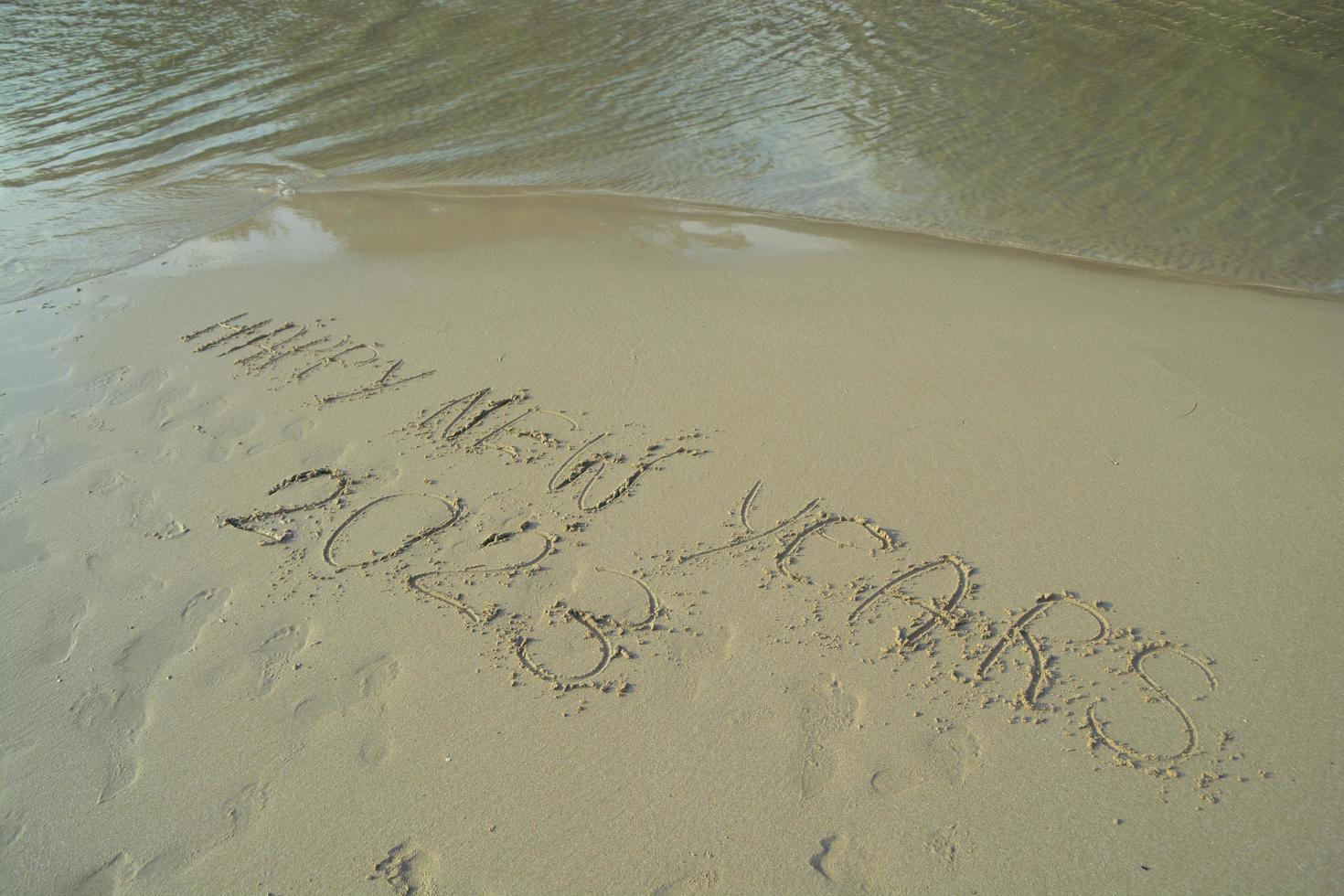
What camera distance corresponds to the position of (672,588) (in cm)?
316

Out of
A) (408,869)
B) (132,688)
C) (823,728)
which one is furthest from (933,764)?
(132,688)

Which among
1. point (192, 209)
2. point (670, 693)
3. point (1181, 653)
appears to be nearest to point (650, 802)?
point (670, 693)

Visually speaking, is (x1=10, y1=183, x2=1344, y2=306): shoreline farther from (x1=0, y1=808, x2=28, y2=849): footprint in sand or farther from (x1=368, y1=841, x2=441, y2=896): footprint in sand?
(x1=368, y1=841, x2=441, y2=896): footprint in sand

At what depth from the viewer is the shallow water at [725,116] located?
19.9 ft

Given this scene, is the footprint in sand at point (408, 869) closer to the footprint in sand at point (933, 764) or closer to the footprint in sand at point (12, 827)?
the footprint in sand at point (12, 827)

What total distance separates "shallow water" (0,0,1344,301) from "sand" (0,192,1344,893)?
115cm

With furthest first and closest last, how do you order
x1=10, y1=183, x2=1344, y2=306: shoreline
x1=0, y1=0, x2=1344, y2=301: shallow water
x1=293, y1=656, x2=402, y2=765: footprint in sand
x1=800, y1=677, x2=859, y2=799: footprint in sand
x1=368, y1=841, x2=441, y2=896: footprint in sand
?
x1=0, y1=0, x2=1344, y2=301: shallow water → x1=10, y1=183, x2=1344, y2=306: shoreline → x1=293, y1=656, x2=402, y2=765: footprint in sand → x1=800, y1=677, x2=859, y2=799: footprint in sand → x1=368, y1=841, x2=441, y2=896: footprint in sand

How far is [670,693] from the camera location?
9.18ft

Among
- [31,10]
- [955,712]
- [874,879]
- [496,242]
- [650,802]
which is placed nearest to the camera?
[874,879]

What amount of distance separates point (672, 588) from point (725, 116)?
546cm

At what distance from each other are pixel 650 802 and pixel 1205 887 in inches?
56.0

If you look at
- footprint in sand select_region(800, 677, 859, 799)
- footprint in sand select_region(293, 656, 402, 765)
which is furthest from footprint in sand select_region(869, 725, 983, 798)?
footprint in sand select_region(293, 656, 402, 765)

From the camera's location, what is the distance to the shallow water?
6051 millimetres

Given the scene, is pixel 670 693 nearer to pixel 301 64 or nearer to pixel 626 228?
pixel 626 228
